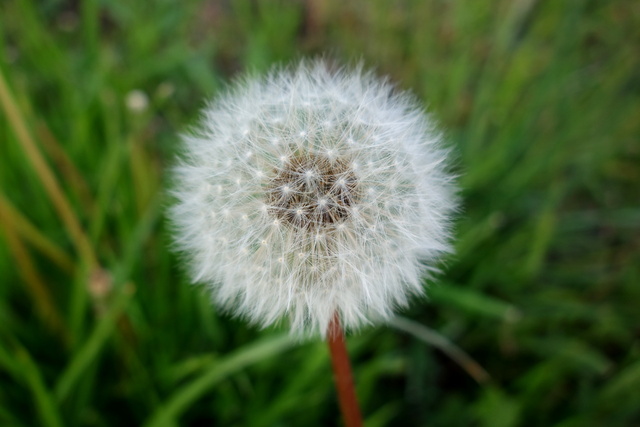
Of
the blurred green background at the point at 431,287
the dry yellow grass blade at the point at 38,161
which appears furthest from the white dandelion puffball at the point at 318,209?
the dry yellow grass blade at the point at 38,161

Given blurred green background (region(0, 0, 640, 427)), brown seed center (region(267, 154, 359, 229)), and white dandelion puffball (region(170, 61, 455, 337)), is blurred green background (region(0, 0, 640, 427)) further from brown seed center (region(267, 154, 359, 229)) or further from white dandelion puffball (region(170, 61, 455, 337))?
brown seed center (region(267, 154, 359, 229))

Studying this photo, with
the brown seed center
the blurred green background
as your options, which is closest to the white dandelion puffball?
the brown seed center

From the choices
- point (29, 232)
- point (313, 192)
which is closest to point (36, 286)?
point (29, 232)

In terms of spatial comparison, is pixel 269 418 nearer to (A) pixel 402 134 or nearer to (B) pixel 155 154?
(A) pixel 402 134

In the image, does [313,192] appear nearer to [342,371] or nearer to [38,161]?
[342,371]

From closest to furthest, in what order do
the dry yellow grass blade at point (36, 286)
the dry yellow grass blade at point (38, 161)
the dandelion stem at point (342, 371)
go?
1. the dandelion stem at point (342, 371)
2. the dry yellow grass blade at point (38, 161)
3. the dry yellow grass blade at point (36, 286)

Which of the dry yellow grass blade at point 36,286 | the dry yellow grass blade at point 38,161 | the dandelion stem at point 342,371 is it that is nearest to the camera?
the dandelion stem at point 342,371

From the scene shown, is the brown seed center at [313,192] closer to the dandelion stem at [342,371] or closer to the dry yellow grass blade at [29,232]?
the dandelion stem at [342,371]

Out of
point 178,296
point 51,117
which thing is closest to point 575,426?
point 178,296
